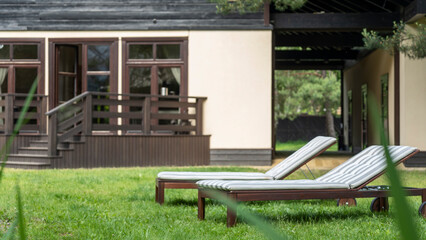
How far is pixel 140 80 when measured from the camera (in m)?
12.5

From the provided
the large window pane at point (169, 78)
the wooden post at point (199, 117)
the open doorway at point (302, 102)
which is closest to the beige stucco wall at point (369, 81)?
the open doorway at point (302, 102)

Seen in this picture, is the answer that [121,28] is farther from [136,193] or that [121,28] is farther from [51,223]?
[51,223]

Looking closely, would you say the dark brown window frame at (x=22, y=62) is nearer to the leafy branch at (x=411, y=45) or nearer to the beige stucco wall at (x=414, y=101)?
the leafy branch at (x=411, y=45)

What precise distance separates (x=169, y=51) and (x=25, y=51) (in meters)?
2.86

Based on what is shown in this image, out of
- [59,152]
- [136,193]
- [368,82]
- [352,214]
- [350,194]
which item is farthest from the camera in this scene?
[368,82]

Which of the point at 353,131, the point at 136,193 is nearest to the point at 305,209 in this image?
the point at 136,193

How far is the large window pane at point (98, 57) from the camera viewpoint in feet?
41.5

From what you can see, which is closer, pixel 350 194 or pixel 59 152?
pixel 350 194

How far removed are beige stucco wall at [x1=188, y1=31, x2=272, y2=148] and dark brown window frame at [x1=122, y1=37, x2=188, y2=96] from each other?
102mm

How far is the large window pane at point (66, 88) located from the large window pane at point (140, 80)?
1.33 meters

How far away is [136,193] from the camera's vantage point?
6738mm

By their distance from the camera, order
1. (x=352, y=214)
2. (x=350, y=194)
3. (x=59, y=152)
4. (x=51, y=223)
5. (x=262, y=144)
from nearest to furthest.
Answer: (x=51, y=223)
(x=350, y=194)
(x=352, y=214)
(x=59, y=152)
(x=262, y=144)

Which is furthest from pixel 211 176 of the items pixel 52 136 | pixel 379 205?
pixel 52 136

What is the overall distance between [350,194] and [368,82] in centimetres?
1171
